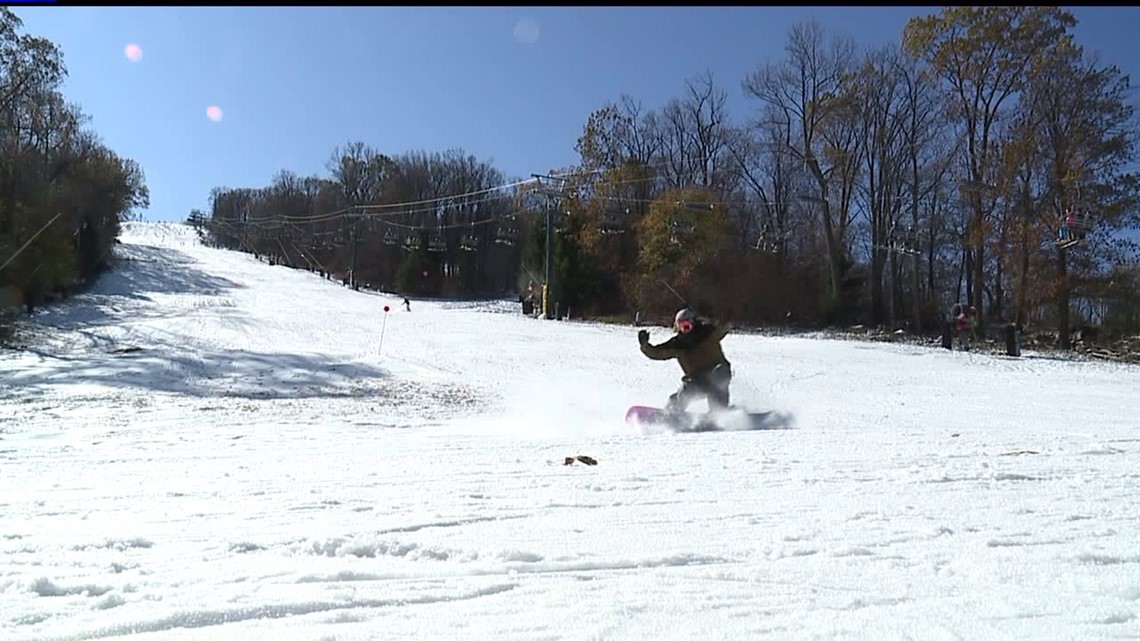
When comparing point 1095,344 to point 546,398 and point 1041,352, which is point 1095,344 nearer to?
point 1041,352

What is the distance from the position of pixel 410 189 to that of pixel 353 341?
6056 cm

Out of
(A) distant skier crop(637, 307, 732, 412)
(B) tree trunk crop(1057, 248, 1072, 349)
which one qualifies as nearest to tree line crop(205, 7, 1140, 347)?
(B) tree trunk crop(1057, 248, 1072, 349)

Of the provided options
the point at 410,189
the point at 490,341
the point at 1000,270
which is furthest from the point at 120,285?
the point at 1000,270

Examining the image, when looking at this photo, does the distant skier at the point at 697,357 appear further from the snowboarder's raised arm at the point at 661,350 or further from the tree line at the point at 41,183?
the tree line at the point at 41,183

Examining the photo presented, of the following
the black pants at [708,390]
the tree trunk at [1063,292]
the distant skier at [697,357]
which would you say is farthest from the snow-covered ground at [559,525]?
the tree trunk at [1063,292]

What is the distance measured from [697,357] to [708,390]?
478 mm

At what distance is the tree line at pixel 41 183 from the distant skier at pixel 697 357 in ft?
62.8

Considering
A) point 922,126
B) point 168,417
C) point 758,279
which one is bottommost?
point 168,417

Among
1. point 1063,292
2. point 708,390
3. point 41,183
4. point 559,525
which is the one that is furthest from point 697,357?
point 41,183

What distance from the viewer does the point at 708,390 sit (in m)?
10.5

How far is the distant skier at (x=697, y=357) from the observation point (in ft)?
34.2

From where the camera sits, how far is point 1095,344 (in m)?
27.0

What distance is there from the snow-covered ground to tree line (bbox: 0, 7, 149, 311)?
17.9m

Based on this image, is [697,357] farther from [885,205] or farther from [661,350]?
[885,205]
